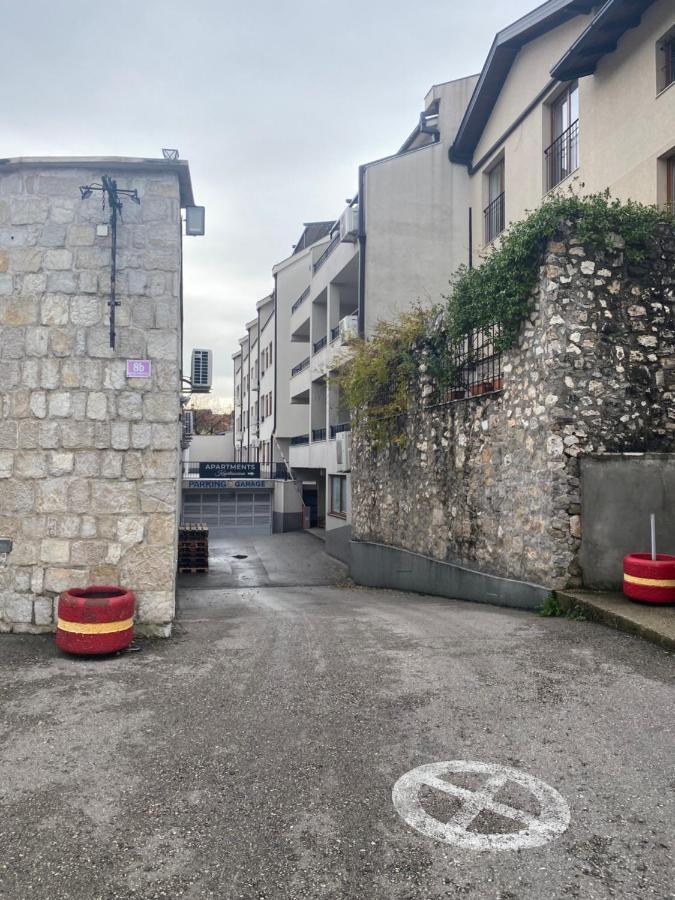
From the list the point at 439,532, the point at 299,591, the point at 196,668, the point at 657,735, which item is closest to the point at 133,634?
the point at 196,668

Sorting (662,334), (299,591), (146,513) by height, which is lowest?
(299,591)

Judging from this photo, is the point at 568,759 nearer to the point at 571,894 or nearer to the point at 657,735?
the point at 657,735

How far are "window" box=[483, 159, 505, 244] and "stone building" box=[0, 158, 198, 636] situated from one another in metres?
11.3

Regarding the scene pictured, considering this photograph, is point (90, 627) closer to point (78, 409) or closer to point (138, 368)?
point (78, 409)

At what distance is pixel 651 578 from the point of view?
6391 millimetres

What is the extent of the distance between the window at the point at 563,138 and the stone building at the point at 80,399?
9151 mm

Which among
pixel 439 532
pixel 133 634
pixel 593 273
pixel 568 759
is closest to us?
pixel 568 759

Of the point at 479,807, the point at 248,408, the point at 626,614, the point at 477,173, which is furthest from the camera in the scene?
the point at 248,408

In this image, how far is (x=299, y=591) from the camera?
13.0 metres

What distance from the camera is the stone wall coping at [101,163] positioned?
6320mm

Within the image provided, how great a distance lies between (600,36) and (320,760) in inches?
470

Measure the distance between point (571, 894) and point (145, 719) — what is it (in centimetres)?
284

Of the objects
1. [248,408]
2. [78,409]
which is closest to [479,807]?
[78,409]

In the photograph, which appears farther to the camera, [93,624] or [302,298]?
[302,298]
